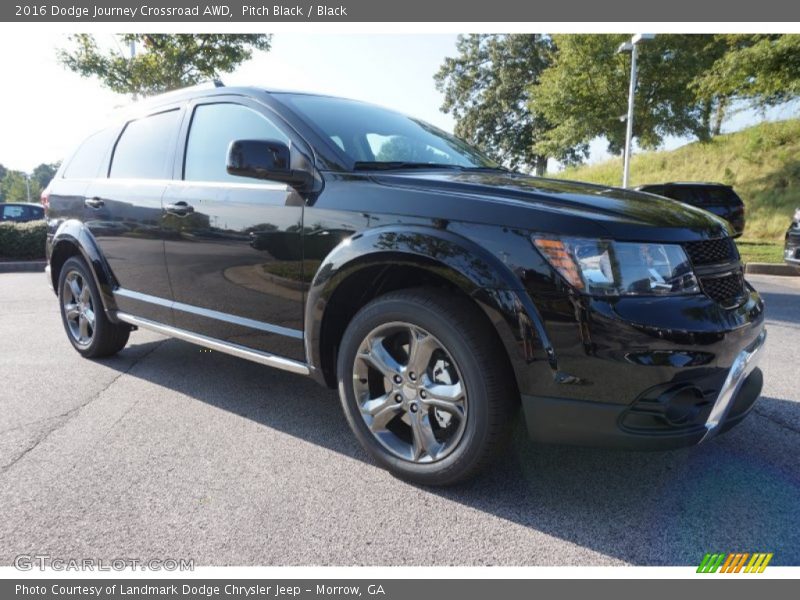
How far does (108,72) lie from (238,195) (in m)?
12.7

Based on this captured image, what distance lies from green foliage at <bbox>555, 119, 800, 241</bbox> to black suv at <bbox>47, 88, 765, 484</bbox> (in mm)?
13710

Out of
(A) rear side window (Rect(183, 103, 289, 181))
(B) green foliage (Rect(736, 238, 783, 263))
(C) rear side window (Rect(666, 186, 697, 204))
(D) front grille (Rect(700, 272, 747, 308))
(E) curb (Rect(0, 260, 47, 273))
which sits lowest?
(E) curb (Rect(0, 260, 47, 273))

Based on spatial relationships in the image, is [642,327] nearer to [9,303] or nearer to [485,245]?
[485,245]

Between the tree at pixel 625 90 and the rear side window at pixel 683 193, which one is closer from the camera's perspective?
the rear side window at pixel 683 193

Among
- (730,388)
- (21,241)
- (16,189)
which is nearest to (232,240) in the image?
(730,388)

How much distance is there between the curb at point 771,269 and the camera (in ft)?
32.7

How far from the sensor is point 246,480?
2588 millimetres

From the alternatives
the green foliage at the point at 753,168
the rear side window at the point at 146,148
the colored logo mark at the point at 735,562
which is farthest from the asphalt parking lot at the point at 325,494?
the green foliage at the point at 753,168

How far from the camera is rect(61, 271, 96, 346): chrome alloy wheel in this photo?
450cm

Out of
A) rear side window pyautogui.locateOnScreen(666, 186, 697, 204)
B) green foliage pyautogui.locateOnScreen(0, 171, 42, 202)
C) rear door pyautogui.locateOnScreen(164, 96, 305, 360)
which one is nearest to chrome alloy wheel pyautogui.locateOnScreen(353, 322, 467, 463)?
rear door pyautogui.locateOnScreen(164, 96, 305, 360)

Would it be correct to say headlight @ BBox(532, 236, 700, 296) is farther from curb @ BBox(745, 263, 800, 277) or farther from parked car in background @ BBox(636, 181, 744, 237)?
parked car in background @ BBox(636, 181, 744, 237)

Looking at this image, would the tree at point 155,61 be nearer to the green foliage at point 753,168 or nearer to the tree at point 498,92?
the green foliage at point 753,168

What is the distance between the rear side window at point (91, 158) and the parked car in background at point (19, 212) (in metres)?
16.2
